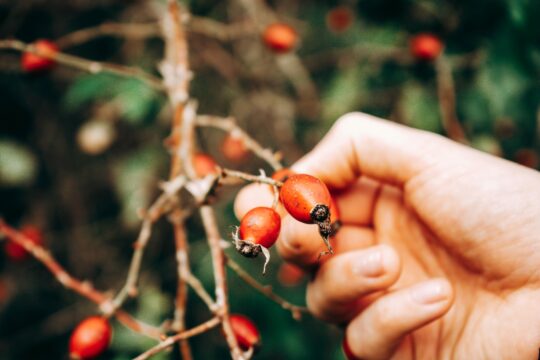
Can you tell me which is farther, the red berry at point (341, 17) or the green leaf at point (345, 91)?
the red berry at point (341, 17)

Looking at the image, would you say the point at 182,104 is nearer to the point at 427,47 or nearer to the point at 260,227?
the point at 260,227

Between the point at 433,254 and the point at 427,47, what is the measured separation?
1.00 m

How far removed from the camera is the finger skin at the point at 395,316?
1.24 metres

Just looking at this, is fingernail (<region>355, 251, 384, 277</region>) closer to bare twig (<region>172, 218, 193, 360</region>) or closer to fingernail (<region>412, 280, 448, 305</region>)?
fingernail (<region>412, 280, 448, 305</region>)

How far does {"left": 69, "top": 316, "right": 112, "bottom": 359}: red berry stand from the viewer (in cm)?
127

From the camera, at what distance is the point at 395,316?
1281 mm

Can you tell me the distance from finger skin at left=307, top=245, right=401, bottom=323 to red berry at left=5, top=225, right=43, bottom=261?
1.49 meters

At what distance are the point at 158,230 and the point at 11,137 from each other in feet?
3.14

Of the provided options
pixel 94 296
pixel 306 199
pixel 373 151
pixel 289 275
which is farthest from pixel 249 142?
pixel 289 275

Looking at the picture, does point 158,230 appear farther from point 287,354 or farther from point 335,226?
point 335,226

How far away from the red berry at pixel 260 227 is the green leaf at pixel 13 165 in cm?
180

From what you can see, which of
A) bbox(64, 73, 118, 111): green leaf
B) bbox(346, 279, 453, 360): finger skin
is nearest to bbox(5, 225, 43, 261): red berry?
bbox(64, 73, 118, 111): green leaf

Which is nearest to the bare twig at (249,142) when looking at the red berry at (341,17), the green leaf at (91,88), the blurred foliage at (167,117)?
the blurred foliage at (167,117)

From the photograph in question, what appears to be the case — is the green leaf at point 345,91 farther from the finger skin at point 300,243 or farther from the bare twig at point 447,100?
the finger skin at point 300,243
